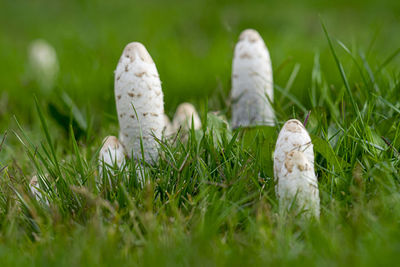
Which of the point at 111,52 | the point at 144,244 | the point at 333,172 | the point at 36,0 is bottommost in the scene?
the point at 144,244

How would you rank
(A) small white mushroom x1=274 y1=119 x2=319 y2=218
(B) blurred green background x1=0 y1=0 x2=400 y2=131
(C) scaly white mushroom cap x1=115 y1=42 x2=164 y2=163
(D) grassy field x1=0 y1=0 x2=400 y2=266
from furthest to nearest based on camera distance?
1. (B) blurred green background x1=0 y1=0 x2=400 y2=131
2. (C) scaly white mushroom cap x1=115 y1=42 x2=164 y2=163
3. (A) small white mushroom x1=274 y1=119 x2=319 y2=218
4. (D) grassy field x1=0 y1=0 x2=400 y2=266

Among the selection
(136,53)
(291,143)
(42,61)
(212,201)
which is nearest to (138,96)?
(136,53)

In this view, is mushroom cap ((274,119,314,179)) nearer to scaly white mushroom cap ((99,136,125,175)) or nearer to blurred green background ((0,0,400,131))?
scaly white mushroom cap ((99,136,125,175))

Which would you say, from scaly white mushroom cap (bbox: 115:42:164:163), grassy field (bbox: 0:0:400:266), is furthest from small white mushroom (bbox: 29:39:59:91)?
scaly white mushroom cap (bbox: 115:42:164:163)

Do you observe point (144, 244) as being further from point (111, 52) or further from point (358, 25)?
point (358, 25)

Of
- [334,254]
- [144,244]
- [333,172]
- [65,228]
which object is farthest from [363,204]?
[65,228]
